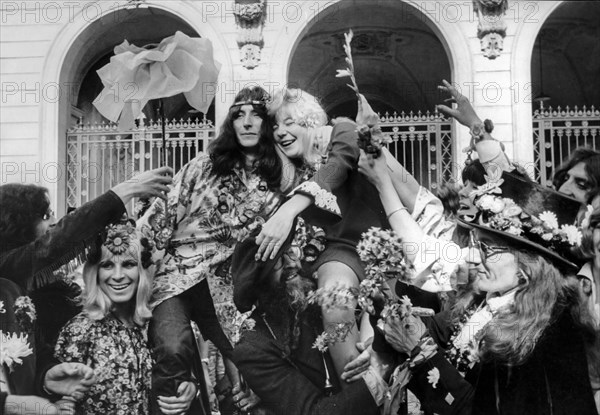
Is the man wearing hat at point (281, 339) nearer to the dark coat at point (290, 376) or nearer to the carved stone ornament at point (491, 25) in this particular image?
the dark coat at point (290, 376)

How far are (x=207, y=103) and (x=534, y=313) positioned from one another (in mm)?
1810

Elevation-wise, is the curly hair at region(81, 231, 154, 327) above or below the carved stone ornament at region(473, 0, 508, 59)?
below

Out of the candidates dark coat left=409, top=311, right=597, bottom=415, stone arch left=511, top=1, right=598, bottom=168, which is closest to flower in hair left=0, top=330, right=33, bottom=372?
dark coat left=409, top=311, right=597, bottom=415

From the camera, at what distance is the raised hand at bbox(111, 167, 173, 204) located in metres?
4.80

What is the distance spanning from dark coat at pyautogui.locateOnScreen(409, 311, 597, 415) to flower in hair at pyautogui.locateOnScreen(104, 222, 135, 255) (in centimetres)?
159

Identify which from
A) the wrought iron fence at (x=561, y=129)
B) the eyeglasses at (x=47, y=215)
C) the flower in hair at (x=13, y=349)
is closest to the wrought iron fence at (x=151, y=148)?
the wrought iron fence at (x=561, y=129)

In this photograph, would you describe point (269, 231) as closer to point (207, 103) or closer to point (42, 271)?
point (207, 103)

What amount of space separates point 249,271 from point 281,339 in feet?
1.13

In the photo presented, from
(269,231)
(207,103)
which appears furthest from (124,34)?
(269,231)

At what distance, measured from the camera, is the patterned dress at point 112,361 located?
4.72m

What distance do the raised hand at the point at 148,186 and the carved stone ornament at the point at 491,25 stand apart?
7.17 ft

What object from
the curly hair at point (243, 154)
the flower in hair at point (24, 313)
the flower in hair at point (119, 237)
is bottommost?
the flower in hair at point (24, 313)

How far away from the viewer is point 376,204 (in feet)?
15.4

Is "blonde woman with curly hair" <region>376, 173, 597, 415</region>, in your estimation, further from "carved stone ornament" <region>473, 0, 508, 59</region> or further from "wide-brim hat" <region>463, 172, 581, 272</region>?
"carved stone ornament" <region>473, 0, 508, 59</region>
